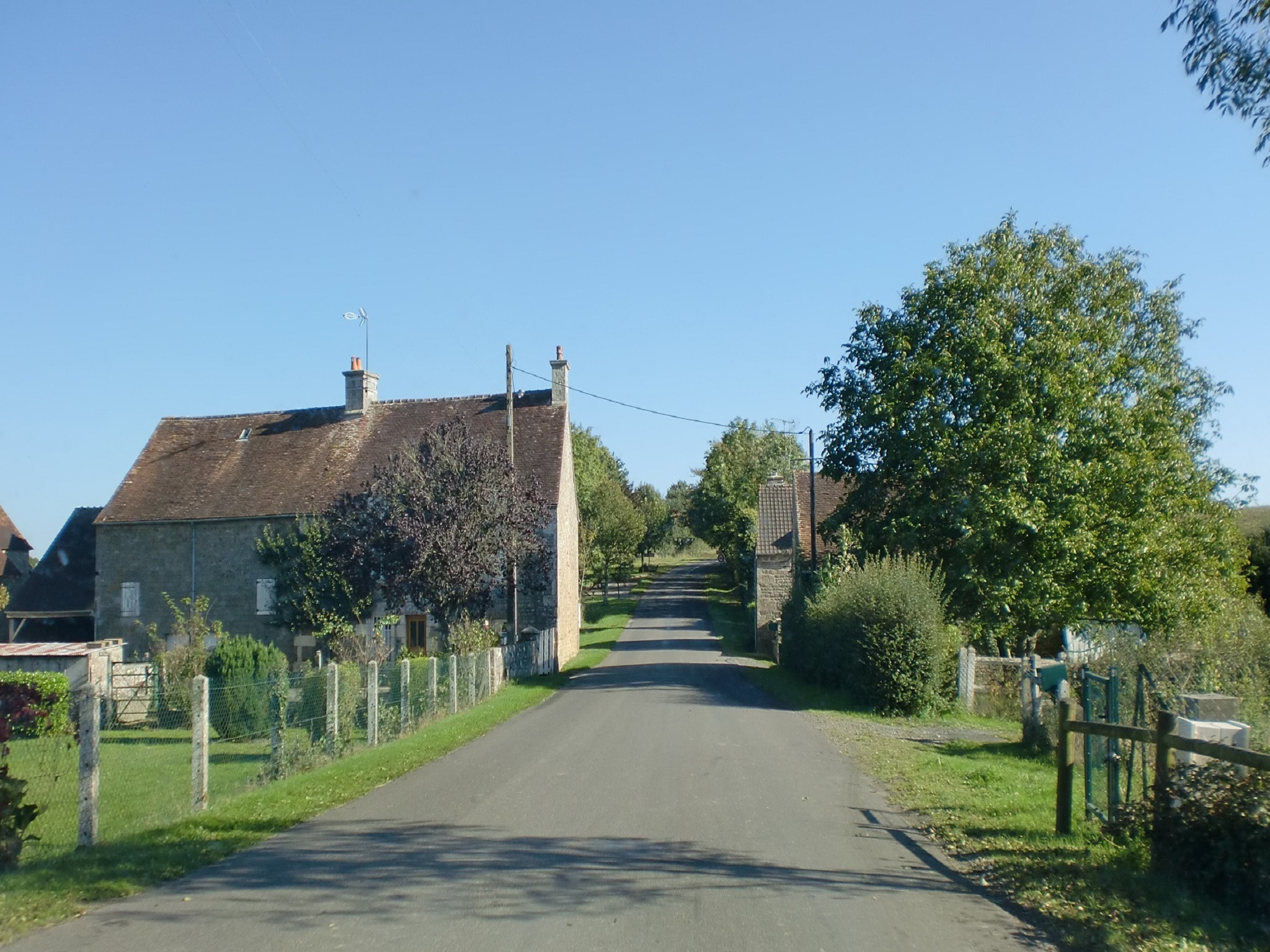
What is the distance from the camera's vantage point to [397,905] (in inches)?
269

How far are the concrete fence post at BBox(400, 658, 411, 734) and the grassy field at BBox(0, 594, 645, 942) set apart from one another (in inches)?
13.7

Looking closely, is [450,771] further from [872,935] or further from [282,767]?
[872,935]

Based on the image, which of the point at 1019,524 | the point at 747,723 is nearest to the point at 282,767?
the point at 747,723

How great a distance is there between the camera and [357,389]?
4175 cm

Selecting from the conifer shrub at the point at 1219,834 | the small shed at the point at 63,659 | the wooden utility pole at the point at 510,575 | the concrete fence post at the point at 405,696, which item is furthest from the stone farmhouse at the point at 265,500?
the conifer shrub at the point at 1219,834

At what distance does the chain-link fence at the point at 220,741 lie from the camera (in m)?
9.95

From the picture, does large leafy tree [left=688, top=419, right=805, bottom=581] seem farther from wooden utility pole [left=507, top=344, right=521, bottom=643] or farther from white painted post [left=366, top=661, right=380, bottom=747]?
white painted post [left=366, top=661, right=380, bottom=747]

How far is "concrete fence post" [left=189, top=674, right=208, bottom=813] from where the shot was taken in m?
10.6

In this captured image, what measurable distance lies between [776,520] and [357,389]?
61.3ft

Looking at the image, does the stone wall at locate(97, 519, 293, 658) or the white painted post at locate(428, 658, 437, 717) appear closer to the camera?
the white painted post at locate(428, 658, 437, 717)

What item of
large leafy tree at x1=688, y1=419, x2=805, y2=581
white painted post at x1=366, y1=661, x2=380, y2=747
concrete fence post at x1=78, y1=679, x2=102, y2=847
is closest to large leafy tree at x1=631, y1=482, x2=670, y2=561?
large leafy tree at x1=688, y1=419, x2=805, y2=581

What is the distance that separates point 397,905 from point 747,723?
12155 millimetres

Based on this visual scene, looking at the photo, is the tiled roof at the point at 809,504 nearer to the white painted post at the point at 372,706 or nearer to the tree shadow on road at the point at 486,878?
the white painted post at the point at 372,706

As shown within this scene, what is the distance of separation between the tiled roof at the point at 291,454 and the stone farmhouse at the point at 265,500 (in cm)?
5
